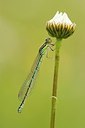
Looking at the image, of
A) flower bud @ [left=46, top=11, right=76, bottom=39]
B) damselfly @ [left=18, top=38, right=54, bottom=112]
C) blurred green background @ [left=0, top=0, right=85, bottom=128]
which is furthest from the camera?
blurred green background @ [left=0, top=0, right=85, bottom=128]

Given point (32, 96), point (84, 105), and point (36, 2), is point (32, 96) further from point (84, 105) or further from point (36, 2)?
point (36, 2)

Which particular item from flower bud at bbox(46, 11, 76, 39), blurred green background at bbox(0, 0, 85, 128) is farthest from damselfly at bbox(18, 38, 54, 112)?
blurred green background at bbox(0, 0, 85, 128)

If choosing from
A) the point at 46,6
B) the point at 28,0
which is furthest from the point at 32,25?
the point at 28,0

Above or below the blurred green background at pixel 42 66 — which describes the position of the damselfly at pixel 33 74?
below

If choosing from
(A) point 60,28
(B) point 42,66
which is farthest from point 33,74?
(B) point 42,66

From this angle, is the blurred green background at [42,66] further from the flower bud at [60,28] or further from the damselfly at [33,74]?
the flower bud at [60,28]

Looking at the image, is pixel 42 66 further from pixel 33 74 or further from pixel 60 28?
pixel 60 28

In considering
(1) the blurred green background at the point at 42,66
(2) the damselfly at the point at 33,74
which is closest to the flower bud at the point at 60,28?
(2) the damselfly at the point at 33,74

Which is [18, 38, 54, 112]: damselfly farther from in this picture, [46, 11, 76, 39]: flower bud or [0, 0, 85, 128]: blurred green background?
[0, 0, 85, 128]: blurred green background
